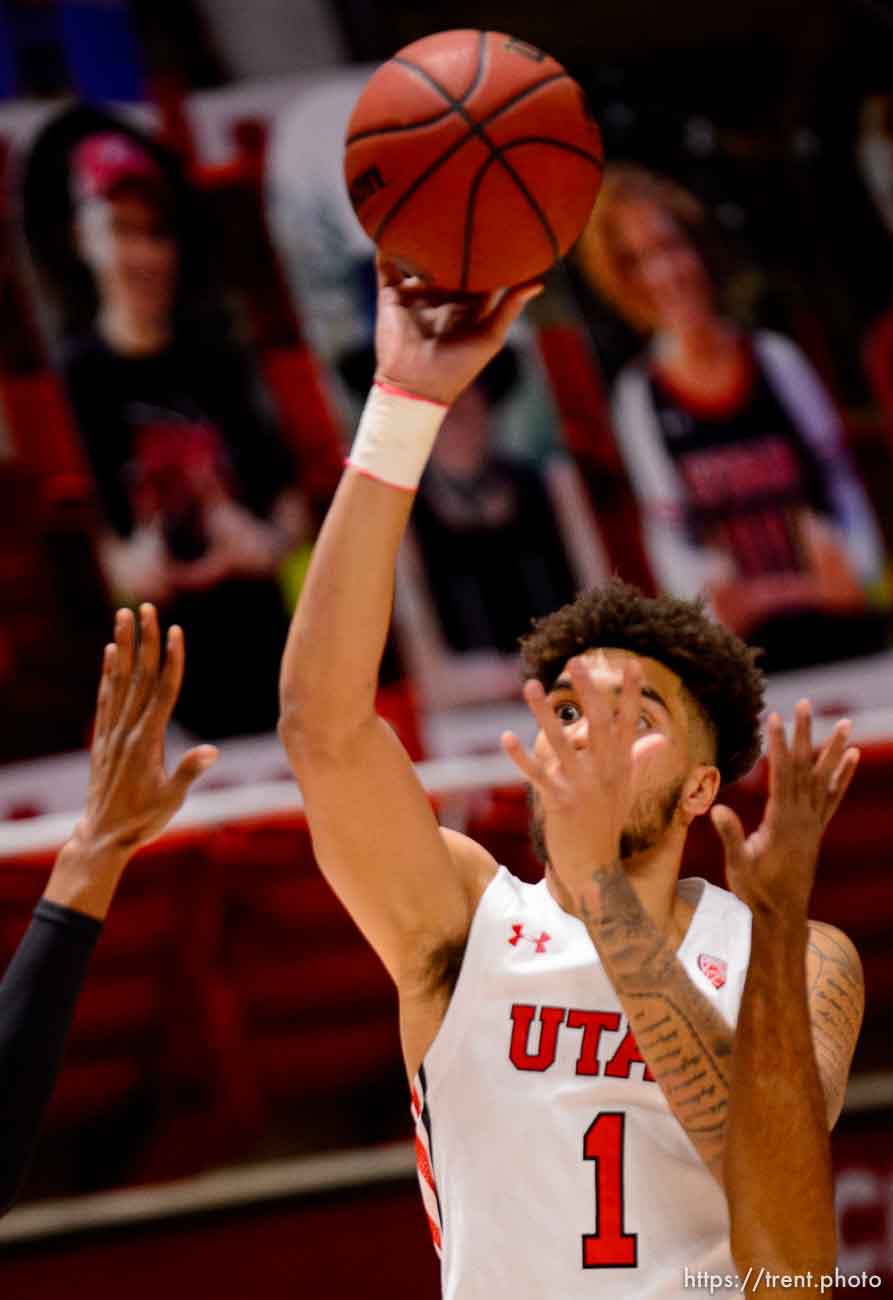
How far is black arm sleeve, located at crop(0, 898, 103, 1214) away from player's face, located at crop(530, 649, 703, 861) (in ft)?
2.54

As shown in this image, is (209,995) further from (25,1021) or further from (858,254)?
(858,254)

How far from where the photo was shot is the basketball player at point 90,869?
2170 millimetres

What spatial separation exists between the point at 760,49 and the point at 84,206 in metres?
3.87

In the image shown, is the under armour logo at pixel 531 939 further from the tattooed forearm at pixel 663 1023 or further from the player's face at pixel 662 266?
the player's face at pixel 662 266

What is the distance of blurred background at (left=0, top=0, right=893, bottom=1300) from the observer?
24.6 feet

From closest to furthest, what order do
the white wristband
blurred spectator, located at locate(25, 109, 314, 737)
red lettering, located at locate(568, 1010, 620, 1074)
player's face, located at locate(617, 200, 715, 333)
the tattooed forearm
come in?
the tattooed forearm → the white wristband → red lettering, located at locate(568, 1010, 620, 1074) → blurred spectator, located at locate(25, 109, 314, 737) → player's face, located at locate(617, 200, 715, 333)

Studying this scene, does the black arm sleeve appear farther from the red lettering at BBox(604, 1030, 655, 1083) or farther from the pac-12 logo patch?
the pac-12 logo patch

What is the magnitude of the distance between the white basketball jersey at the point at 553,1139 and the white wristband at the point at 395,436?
75 cm

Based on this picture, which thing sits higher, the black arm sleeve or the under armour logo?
the black arm sleeve

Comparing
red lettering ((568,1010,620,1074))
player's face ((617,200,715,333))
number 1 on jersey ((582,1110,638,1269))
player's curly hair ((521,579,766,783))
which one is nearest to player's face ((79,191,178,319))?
player's face ((617,200,715,333))

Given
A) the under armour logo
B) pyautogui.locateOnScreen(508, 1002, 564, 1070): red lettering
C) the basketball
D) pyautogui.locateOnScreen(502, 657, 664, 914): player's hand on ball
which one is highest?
the basketball

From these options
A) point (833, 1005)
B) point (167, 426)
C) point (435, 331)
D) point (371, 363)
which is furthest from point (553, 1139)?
point (371, 363)

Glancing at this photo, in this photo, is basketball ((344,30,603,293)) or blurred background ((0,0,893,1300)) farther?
blurred background ((0,0,893,1300))

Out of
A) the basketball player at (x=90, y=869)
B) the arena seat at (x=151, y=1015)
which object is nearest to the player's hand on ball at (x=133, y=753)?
the basketball player at (x=90, y=869)
